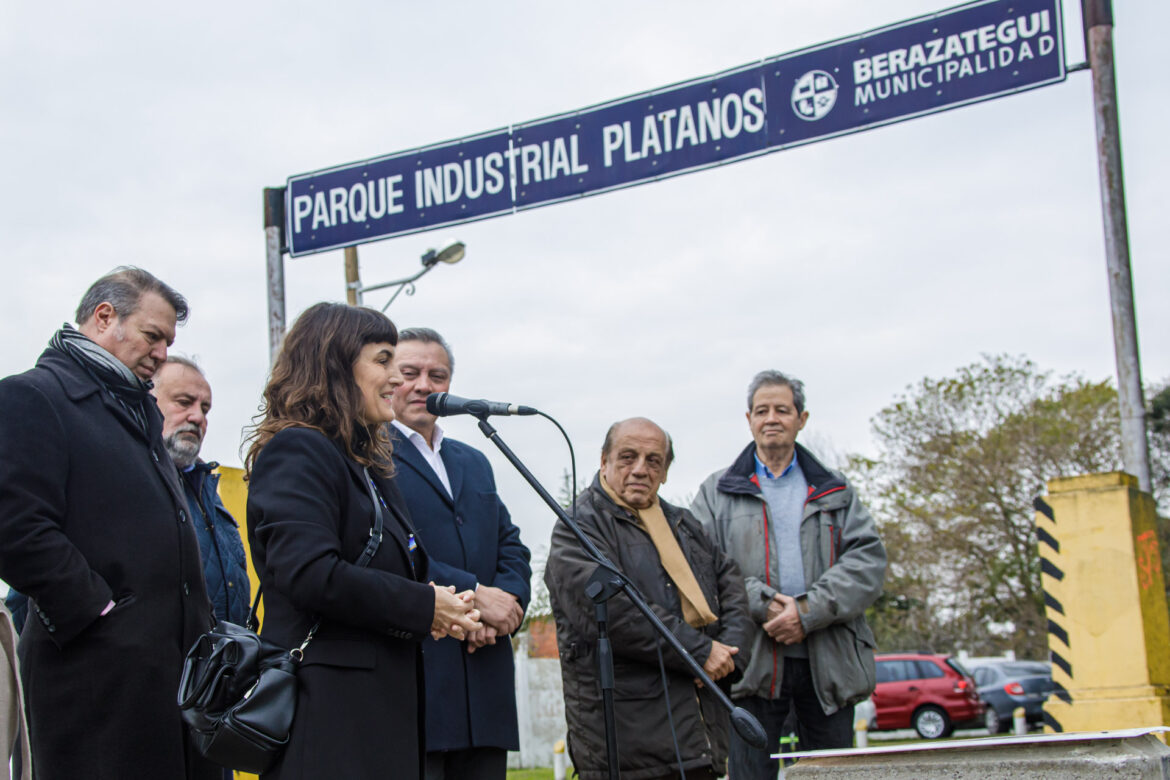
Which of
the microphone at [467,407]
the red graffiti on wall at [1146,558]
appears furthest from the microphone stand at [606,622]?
the red graffiti on wall at [1146,558]

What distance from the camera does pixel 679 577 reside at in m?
4.50

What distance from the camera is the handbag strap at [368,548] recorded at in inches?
110

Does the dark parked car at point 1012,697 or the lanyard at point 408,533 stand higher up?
the lanyard at point 408,533

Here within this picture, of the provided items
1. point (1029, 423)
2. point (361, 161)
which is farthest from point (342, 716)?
point (1029, 423)

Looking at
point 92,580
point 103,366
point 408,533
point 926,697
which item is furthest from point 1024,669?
point 92,580

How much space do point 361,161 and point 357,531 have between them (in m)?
5.43

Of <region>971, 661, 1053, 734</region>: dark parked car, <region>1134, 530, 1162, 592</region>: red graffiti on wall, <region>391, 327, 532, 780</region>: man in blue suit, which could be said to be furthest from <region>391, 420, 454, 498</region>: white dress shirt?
<region>971, 661, 1053, 734</region>: dark parked car

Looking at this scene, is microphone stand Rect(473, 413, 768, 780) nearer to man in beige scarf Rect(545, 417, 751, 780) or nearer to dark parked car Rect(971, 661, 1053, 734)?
man in beige scarf Rect(545, 417, 751, 780)

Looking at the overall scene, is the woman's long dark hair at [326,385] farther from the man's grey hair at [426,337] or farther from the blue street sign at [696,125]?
the blue street sign at [696,125]

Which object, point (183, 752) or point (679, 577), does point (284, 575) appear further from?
point (679, 577)

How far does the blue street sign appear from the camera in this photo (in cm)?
668

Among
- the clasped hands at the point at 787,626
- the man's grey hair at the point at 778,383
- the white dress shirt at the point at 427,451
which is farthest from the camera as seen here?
the man's grey hair at the point at 778,383

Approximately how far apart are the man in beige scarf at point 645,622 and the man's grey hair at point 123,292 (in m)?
1.78

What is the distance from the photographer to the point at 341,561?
2777 millimetres
